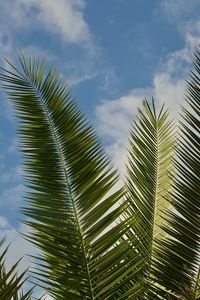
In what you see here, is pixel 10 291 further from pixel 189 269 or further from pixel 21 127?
pixel 21 127

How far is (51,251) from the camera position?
3.08 meters

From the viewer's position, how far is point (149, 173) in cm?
430

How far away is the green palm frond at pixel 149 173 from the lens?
13.4 ft

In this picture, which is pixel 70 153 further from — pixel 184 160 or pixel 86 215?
pixel 184 160

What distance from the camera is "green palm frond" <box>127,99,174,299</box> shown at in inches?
161

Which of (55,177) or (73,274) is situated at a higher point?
(55,177)

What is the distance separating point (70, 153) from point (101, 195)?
0.35m

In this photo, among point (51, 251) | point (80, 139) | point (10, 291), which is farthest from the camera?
point (80, 139)

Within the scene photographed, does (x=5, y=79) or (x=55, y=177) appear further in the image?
(x=5, y=79)

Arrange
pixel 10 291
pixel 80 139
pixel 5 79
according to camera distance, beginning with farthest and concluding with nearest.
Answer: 1. pixel 5 79
2. pixel 80 139
3. pixel 10 291

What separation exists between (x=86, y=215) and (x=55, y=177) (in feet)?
0.97

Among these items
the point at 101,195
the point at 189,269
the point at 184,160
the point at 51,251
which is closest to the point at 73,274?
the point at 51,251

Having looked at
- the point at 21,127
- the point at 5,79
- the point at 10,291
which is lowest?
the point at 10,291

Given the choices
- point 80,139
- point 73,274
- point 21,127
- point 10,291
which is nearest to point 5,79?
point 21,127
